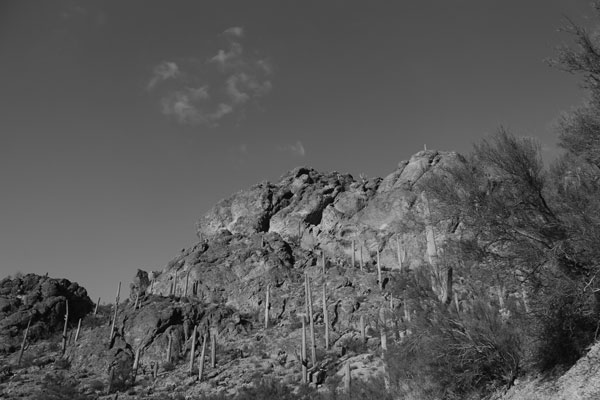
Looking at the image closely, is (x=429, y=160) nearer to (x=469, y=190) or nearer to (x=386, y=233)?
(x=386, y=233)

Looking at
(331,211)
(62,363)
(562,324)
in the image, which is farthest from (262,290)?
(562,324)

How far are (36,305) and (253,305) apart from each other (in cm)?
1867

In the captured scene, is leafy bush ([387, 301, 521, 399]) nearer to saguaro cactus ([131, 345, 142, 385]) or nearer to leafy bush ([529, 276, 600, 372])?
leafy bush ([529, 276, 600, 372])

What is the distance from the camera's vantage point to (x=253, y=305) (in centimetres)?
3897

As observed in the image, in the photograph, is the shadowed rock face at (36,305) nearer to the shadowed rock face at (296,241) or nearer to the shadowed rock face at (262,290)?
the shadowed rock face at (262,290)

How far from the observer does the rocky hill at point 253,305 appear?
25.3 meters

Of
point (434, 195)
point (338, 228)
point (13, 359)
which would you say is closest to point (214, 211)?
point (338, 228)

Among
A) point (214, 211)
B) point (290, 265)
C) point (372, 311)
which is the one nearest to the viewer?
point (372, 311)

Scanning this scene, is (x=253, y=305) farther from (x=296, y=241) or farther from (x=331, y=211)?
(x=331, y=211)

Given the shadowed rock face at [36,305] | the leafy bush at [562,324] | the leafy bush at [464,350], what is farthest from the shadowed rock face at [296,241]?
the leafy bush at [562,324]

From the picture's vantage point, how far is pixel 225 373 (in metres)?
26.5

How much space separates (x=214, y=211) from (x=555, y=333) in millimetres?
53972

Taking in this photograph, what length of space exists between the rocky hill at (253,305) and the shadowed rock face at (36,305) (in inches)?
4.6

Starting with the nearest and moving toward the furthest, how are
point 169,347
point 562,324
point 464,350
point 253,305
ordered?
1. point 562,324
2. point 464,350
3. point 169,347
4. point 253,305
